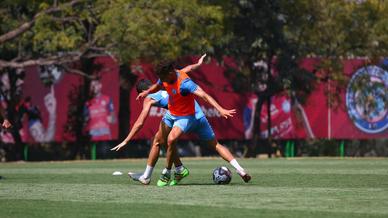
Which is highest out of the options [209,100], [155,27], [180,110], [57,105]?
[155,27]

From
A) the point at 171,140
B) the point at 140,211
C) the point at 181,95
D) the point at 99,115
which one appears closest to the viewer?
the point at 140,211

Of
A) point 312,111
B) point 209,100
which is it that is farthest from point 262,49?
point 209,100

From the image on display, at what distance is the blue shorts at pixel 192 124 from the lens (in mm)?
18094

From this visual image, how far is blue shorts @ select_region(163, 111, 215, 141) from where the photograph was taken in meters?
18.1

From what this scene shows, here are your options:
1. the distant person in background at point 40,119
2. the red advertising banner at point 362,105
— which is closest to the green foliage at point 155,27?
the distant person in background at point 40,119

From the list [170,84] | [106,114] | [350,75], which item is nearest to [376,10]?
[350,75]

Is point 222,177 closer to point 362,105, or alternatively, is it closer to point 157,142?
point 157,142

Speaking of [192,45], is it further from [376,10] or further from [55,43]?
[376,10]

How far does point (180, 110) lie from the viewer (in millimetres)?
18078

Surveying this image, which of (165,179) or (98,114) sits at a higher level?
(98,114)

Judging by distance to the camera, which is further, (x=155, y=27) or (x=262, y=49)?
(x=262, y=49)

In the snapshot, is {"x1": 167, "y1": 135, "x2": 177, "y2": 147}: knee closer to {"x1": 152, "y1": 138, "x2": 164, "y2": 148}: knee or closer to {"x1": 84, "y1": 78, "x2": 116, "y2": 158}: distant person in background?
{"x1": 152, "y1": 138, "x2": 164, "y2": 148}: knee

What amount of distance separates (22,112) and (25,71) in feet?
5.70

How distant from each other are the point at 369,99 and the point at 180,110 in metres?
28.1
